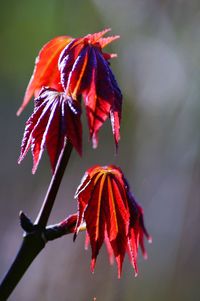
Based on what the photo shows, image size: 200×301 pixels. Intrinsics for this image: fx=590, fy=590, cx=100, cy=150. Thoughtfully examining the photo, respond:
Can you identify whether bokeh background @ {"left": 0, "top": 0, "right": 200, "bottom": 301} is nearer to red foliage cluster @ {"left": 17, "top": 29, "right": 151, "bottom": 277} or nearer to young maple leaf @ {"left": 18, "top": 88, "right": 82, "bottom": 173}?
red foliage cluster @ {"left": 17, "top": 29, "right": 151, "bottom": 277}

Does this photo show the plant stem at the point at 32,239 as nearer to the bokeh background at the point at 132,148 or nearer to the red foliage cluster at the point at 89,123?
the red foliage cluster at the point at 89,123

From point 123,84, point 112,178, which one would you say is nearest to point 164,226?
point 123,84

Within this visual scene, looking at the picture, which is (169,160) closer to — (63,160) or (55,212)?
(55,212)

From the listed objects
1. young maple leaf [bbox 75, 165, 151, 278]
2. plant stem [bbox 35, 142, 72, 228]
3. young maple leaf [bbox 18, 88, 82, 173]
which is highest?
young maple leaf [bbox 18, 88, 82, 173]

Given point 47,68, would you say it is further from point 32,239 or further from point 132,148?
point 132,148

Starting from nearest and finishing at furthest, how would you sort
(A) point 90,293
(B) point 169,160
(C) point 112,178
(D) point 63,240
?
(C) point 112,178 < (A) point 90,293 < (D) point 63,240 < (B) point 169,160

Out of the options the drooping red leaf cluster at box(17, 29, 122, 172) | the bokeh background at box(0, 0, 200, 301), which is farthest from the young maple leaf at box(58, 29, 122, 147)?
the bokeh background at box(0, 0, 200, 301)

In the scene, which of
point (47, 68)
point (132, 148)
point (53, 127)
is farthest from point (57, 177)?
point (132, 148)
